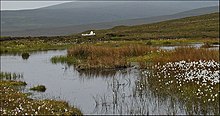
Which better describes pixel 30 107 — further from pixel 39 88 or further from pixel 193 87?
pixel 193 87

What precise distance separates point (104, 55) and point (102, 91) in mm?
13159

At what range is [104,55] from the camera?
1347 inches

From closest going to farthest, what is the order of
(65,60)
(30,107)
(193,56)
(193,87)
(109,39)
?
(30,107) < (193,87) < (193,56) < (65,60) < (109,39)

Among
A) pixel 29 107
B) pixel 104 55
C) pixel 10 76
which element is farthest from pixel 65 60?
pixel 29 107

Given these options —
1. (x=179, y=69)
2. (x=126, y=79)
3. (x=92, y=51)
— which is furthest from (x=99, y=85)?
(x=92, y=51)

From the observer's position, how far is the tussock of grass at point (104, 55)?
98.7ft

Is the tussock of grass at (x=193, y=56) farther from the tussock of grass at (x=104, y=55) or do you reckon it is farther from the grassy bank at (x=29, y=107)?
the grassy bank at (x=29, y=107)

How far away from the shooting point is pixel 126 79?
80.2 feet

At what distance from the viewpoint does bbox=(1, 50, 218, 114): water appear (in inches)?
672

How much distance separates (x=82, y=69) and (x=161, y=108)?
13.6m

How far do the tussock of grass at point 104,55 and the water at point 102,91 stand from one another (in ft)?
4.82

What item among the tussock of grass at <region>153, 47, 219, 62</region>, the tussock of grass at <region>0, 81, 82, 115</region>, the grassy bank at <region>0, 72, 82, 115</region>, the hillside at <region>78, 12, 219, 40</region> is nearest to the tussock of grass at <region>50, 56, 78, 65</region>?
the tussock of grass at <region>153, 47, 219, 62</region>

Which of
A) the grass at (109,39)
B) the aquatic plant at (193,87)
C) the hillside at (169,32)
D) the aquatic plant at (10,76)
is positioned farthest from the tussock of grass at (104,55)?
the hillside at (169,32)

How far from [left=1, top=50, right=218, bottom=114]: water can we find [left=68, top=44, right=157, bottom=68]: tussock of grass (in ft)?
4.82
